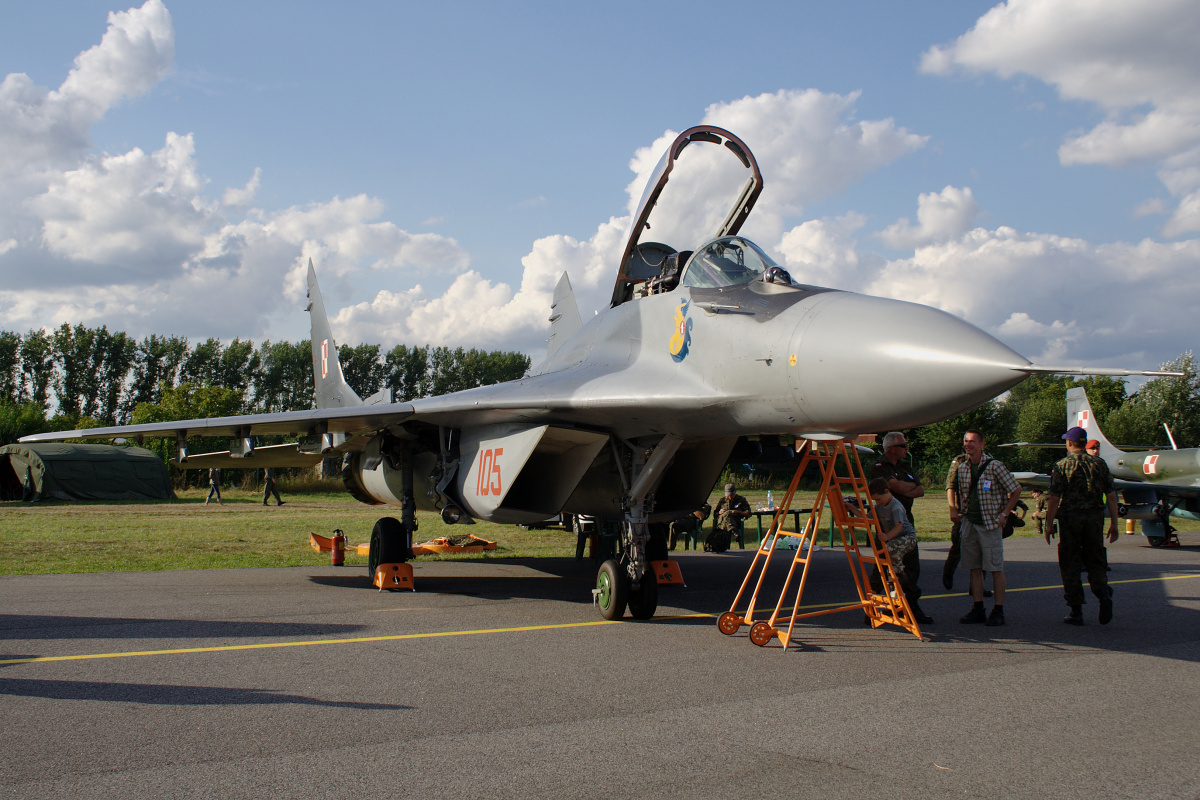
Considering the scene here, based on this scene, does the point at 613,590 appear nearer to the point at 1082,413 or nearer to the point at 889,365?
the point at 889,365

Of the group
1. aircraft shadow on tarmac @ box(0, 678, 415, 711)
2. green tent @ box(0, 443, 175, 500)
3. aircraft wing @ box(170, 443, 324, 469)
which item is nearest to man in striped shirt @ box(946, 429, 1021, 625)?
aircraft shadow on tarmac @ box(0, 678, 415, 711)

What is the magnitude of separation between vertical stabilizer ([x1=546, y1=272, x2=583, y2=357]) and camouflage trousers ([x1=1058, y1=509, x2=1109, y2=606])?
6.88 meters

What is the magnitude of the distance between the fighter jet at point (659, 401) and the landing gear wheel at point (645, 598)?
0.9 inches

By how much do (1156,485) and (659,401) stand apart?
14921 mm

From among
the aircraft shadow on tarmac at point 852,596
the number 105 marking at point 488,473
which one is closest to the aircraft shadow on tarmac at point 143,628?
the number 105 marking at point 488,473

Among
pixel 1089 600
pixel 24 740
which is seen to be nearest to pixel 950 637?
pixel 1089 600

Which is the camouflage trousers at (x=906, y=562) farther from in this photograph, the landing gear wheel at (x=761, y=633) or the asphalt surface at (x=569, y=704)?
the landing gear wheel at (x=761, y=633)

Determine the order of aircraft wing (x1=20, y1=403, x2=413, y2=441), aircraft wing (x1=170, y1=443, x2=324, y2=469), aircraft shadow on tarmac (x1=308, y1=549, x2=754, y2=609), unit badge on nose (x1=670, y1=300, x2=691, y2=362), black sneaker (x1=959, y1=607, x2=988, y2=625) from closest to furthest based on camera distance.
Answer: unit badge on nose (x1=670, y1=300, x2=691, y2=362), black sneaker (x1=959, y1=607, x2=988, y2=625), aircraft wing (x1=20, y1=403, x2=413, y2=441), aircraft shadow on tarmac (x1=308, y1=549, x2=754, y2=609), aircraft wing (x1=170, y1=443, x2=324, y2=469)

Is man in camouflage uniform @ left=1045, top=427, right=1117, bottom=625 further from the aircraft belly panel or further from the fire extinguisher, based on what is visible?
the fire extinguisher

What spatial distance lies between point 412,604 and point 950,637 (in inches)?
193

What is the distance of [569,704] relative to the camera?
418 centimetres

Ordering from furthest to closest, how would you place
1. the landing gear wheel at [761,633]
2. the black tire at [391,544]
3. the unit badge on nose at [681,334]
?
the black tire at [391,544], the unit badge on nose at [681,334], the landing gear wheel at [761,633]

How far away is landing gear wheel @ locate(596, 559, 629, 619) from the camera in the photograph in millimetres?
6754

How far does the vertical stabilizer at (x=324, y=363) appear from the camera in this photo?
1331 cm
